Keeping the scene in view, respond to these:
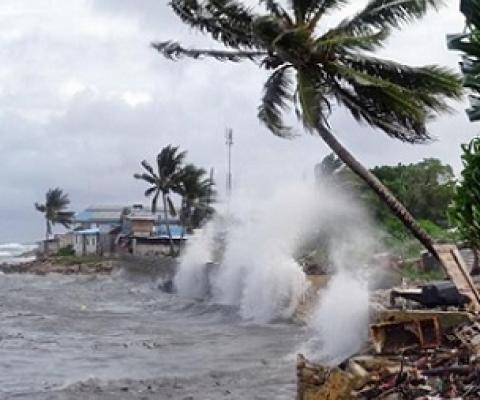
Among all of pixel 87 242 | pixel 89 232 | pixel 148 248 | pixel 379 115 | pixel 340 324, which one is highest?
pixel 379 115

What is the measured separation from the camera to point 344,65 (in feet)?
56.0

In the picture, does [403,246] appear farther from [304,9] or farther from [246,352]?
[304,9]

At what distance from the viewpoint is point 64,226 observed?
103 meters

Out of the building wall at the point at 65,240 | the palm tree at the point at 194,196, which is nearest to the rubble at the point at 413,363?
the palm tree at the point at 194,196

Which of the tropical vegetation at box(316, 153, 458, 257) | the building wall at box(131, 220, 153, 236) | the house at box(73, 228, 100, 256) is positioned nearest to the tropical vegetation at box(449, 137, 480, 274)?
the tropical vegetation at box(316, 153, 458, 257)

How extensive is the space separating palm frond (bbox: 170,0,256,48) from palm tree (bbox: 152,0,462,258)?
0.02 m

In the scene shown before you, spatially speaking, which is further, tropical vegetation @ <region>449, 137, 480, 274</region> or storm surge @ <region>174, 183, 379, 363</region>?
storm surge @ <region>174, 183, 379, 363</region>

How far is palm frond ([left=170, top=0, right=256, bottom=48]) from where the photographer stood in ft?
57.2

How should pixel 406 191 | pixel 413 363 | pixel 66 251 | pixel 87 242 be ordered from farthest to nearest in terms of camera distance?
pixel 66 251 < pixel 87 242 < pixel 406 191 < pixel 413 363

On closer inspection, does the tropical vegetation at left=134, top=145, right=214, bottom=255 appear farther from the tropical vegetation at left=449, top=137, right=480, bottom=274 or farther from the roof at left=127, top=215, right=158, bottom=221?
the tropical vegetation at left=449, top=137, right=480, bottom=274

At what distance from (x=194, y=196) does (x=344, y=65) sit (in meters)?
49.2

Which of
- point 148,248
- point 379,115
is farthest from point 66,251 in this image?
point 379,115

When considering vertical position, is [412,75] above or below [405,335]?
above

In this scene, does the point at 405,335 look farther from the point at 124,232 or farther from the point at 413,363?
the point at 124,232
